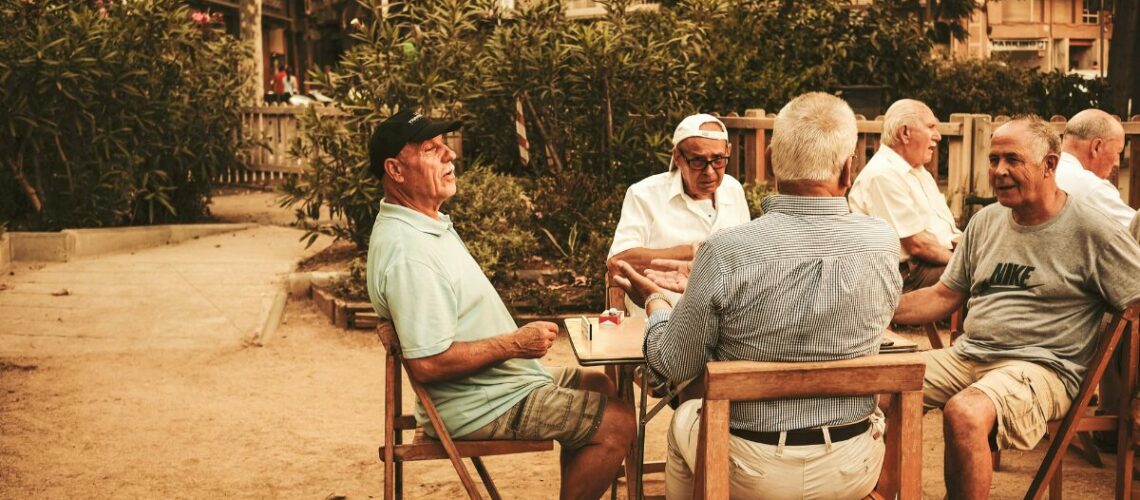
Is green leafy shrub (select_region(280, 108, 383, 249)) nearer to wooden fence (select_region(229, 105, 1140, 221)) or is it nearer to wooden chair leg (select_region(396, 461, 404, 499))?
wooden fence (select_region(229, 105, 1140, 221))

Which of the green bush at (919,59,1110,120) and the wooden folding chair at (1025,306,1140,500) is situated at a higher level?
the green bush at (919,59,1110,120)

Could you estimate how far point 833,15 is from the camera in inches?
467

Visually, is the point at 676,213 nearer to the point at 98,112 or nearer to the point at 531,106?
the point at 531,106

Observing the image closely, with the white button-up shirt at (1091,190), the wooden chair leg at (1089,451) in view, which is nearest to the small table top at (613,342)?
the wooden chair leg at (1089,451)

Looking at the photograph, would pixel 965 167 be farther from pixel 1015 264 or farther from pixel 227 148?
pixel 227 148

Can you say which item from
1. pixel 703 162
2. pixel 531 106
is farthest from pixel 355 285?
pixel 703 162

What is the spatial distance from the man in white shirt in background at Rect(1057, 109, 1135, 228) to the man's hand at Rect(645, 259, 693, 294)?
1.82 metres

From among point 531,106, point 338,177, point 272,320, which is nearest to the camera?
point 272,320

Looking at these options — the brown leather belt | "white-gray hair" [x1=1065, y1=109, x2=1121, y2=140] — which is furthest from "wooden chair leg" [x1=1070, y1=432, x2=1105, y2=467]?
the brown leather belt

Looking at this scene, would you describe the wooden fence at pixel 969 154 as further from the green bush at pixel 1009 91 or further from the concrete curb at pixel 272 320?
the green bush at pixel 1009 91

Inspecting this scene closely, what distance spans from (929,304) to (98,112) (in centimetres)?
792

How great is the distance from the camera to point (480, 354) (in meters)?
3.52

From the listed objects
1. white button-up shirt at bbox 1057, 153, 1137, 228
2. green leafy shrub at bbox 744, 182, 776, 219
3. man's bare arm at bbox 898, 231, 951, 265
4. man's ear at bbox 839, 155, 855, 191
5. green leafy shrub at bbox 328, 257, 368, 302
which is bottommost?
green leafy shrub at bbox 328, 257, 368, 302

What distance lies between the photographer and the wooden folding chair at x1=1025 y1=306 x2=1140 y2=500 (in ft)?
12.3
